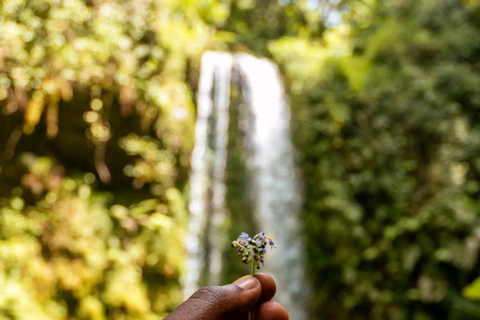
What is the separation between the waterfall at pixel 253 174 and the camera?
331 cm

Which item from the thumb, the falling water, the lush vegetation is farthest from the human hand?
the lush vegetation

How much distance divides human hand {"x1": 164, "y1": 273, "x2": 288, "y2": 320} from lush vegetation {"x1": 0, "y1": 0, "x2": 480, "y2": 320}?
106 inches

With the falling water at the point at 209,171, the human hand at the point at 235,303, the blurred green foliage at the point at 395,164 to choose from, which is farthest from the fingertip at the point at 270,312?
the blurred green foliage at the point at 395,164

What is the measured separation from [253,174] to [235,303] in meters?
3.02

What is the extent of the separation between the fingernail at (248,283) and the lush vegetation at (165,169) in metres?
2.70

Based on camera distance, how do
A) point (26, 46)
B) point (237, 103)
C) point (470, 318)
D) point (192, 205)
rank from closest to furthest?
point (26, 46), point (470, 318), point (192, 205), point (237, 103)

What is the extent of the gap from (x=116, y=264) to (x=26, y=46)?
5.85 feet

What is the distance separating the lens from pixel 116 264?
3.36 m

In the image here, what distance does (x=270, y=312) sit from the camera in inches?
24.3

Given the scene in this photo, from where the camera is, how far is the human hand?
56 centimetres

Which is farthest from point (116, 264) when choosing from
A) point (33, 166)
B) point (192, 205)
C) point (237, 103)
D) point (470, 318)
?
point (470, 318)

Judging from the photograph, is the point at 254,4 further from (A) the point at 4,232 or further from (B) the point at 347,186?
(A) the point at 4,232

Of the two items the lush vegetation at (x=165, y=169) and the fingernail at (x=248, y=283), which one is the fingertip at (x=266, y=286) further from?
the lush vegetation at (x=165, y=169)

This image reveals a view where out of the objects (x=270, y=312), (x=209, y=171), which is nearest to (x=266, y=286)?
(x=270, y=312)
